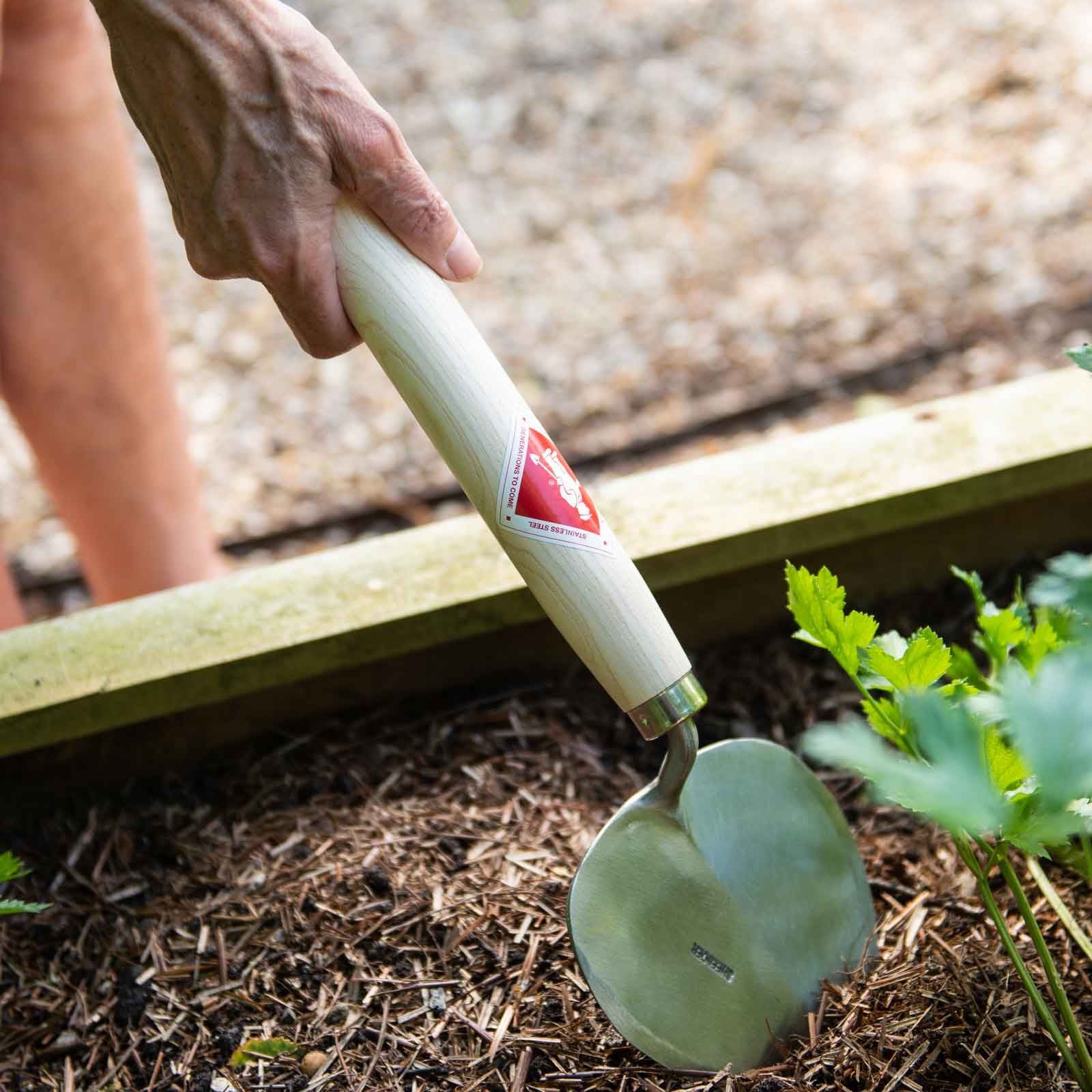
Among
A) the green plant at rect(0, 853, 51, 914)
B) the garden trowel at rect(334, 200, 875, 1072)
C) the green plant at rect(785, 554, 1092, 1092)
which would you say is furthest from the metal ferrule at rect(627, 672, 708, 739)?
the green plant at rect(0, 853, 51, 914)

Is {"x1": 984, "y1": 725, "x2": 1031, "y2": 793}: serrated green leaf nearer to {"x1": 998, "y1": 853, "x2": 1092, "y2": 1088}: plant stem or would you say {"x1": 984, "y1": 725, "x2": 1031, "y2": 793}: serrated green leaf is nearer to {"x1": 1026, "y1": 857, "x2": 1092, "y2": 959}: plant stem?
{"x1": 998, "y1": 853, "x2": 1092, "y2": 1088}: plant stem

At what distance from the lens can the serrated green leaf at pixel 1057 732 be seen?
1.49 feet

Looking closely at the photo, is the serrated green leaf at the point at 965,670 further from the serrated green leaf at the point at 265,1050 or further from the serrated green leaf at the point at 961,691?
the serrated green leaf at the point at 265,1050

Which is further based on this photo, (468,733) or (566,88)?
(566,88)

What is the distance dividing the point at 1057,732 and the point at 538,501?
561 mm

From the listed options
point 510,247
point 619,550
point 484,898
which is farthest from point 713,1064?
point 510,247

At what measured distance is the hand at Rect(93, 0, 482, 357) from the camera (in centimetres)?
97

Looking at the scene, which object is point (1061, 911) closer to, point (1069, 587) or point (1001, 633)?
point (1001, 633)

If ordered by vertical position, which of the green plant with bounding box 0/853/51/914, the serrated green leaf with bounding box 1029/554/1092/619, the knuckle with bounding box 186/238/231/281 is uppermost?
the knuckle with bounding box 186/238/231/281

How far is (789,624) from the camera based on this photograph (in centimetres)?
145

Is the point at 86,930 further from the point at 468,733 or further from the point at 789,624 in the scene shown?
the point at 789,624

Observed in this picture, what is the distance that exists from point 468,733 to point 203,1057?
1.46ft

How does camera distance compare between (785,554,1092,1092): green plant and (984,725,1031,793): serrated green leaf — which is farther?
(984,725,1031,793): serrated green leaf

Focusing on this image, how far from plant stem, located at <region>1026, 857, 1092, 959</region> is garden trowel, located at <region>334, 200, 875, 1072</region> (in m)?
0.15
